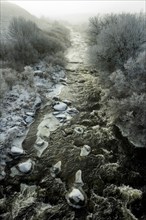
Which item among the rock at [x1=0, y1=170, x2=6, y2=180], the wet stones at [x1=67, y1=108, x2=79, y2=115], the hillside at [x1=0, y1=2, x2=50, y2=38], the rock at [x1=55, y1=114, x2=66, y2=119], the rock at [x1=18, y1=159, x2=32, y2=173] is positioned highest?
the hillside at [x1=0, y1=2, x2=50, y2=38]

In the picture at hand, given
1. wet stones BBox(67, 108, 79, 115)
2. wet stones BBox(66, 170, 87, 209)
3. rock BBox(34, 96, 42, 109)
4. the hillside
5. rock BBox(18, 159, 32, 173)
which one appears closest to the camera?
wet stones BBox(66, 170, 87, 209)

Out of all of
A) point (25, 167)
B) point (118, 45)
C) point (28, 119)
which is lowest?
point (25, 167)

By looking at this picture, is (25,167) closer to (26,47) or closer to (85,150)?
(85,150)

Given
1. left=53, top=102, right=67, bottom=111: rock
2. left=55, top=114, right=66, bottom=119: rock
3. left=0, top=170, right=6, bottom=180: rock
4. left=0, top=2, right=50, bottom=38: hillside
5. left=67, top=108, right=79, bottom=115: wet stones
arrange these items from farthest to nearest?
1. left=0, top=2, right=50, bottom=38: hillside
2. left=53, top=102, right=67, bottom=111: rock
3. left=67, top=108, right=79, bottom=115: wet stones
4. left=55, top=114, right=66, bottom=119: rock
5. left=0, top=170, right=6, bottom=180: rock

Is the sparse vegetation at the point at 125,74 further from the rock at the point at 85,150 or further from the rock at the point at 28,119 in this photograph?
the rock at the point at 28,119

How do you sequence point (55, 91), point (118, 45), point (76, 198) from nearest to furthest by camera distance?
point (76, 198)
point (118, 45)
point (55, 91)

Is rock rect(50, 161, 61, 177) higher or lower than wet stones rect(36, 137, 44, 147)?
lower

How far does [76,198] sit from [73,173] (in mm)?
913

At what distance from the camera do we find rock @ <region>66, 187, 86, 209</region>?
5.64 metres

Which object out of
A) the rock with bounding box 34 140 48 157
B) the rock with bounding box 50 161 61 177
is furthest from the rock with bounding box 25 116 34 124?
the rock with bounding box 50 161 61 177

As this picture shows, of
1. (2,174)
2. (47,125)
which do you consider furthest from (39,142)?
(2,174)

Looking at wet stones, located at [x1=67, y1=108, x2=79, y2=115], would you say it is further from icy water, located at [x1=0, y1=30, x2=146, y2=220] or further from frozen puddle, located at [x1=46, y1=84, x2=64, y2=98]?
frozen puddle, located at [x1=46, y1=84, x2=64, y2=98]

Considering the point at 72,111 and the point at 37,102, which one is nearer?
the point at 72,111

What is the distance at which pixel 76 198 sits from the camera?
18.8ft
